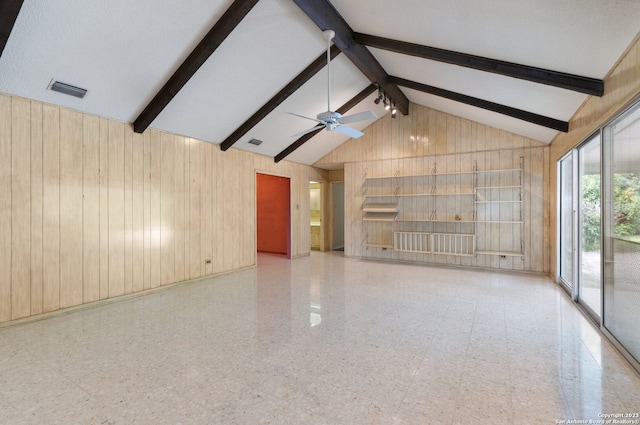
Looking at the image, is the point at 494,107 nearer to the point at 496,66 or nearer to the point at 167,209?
the point at 496,66

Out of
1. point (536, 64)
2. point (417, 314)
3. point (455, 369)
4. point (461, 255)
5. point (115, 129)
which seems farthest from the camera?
point (461, 255)

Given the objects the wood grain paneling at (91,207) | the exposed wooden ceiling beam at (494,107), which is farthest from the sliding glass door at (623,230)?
the wood grain paneling at (91,207)

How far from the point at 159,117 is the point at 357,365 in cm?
447

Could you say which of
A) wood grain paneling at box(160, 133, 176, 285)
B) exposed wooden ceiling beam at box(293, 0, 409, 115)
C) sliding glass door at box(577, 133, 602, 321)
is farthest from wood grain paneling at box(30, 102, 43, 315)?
sliding glass door at box(577, 133, 602, 321)

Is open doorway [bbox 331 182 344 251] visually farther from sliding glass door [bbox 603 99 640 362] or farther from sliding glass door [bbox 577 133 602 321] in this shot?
sliding glass door [bbox 603 99 640 362]

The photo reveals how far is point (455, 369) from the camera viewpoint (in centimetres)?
248

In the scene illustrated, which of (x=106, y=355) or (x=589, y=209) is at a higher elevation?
(x=589, y=209)

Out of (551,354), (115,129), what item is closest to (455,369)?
(551,354)

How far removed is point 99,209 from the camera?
427 centimetres

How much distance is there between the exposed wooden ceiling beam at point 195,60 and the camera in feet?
10.7

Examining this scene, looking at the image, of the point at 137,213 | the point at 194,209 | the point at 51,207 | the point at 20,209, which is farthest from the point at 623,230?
the point at 20,209

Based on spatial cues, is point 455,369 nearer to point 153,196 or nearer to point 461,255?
point 461,255

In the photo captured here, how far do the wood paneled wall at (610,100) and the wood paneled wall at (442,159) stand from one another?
4.18ft

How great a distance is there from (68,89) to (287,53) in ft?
9.10
